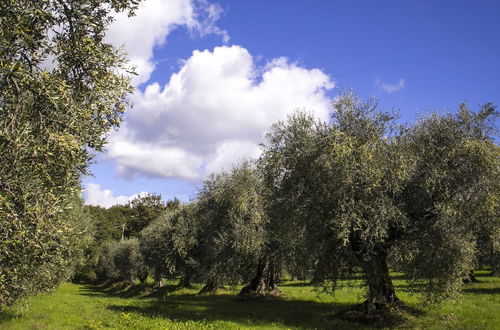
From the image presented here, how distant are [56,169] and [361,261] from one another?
1621 cm

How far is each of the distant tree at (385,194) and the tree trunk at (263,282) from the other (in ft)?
44.9

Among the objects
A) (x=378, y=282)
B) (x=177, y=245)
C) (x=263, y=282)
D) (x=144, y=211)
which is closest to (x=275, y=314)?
(x=378, y=282)

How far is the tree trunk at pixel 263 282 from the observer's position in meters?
35.4

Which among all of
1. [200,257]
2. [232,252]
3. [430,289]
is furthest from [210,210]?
[430,289]

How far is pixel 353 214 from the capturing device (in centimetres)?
1888

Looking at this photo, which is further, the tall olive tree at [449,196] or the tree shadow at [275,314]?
the tree shadow at [275,314]

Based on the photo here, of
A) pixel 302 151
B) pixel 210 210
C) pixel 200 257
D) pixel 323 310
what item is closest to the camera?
pixel 302 151

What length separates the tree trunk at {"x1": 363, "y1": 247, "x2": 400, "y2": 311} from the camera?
2072cm

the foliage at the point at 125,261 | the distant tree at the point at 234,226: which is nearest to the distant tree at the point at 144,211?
the foliage at the point at 125,261

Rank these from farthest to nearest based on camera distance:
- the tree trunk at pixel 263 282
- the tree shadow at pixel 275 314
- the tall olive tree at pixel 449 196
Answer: the tree trunk at pixel 263 282
the tree shadow at pixel 275 314
the tall olive tree at pixel 449 196

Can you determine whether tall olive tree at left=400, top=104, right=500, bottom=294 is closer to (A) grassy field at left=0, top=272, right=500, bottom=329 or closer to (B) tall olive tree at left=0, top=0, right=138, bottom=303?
(A) grassy field at left=0, top=272, right=500, bottom=329

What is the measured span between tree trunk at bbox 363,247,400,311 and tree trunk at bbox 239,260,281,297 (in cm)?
1467

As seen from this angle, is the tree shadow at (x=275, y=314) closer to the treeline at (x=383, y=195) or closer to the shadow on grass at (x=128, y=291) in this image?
the treeline at (x=383, y=195)

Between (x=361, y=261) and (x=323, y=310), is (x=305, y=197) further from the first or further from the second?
(x=323, y=310)
